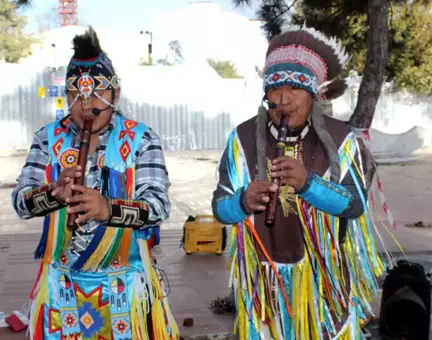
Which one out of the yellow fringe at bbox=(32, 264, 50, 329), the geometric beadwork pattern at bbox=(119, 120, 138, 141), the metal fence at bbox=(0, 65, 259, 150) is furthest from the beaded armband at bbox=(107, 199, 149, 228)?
the metal fence at bbox=(0, 65, 259, 150)

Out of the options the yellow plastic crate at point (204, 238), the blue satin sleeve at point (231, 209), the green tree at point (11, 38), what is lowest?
the yellow plastic crate at point (204, 238)

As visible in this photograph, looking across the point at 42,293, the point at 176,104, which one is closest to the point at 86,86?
the point at 42,293

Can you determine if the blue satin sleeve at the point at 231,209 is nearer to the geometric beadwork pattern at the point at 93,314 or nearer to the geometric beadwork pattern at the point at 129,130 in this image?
the geometric beadwork pattern at the point at 129,130

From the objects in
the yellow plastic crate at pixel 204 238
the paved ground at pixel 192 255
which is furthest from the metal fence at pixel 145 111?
the yellow plastic crate at pixel 204 238

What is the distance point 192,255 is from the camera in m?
6.77

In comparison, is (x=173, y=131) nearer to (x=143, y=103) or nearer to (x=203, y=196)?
(x=143, y=103)

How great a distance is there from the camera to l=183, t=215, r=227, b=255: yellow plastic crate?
6.66 meters

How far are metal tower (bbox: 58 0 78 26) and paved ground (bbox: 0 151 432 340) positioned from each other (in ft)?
139

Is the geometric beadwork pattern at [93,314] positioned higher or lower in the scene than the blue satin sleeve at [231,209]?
lower

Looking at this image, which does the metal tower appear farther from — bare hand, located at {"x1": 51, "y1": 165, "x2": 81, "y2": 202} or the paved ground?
bare hand, located at {"x1": 51, "y1": 165, "x2": 81, "y2": 202}

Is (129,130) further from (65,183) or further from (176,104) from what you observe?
(176,104)

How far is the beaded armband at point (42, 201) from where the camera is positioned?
2232mm

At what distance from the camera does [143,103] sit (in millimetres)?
20062

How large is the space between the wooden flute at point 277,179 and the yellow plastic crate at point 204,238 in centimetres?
434
